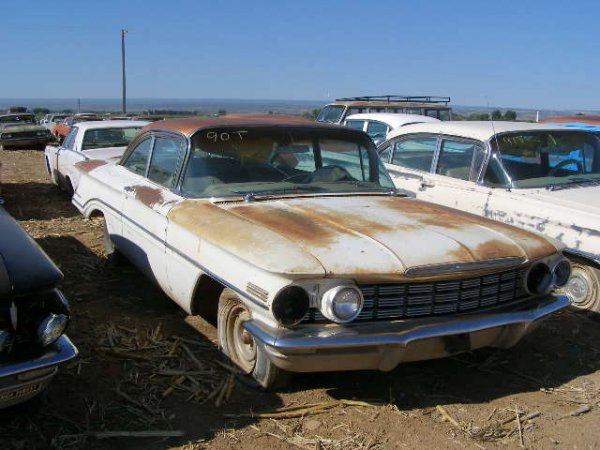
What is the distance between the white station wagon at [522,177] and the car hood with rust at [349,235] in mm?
1311

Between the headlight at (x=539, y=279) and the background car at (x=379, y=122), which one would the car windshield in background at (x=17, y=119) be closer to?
the background car at (x=379, y=122)

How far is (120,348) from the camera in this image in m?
3.99

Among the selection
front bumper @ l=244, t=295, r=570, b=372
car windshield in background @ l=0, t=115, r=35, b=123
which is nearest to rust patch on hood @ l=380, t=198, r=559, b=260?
front bumper @ l=244, t=295, r=570, b=372

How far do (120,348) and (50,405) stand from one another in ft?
2.59

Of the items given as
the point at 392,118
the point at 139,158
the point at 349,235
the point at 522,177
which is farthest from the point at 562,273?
the point at 392,118

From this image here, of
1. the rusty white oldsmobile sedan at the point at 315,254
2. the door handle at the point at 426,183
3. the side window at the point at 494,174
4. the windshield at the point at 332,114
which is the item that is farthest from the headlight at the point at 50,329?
the windshield at the point at 332,114

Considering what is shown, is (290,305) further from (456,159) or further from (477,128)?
(477,128)

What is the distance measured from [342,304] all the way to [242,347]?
0.90 metres

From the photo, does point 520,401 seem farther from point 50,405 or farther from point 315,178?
point 50,405

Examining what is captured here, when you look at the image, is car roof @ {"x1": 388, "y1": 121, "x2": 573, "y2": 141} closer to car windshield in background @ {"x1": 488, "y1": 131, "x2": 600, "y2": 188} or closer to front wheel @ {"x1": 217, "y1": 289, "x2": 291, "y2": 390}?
car windshield in background @ {"x1": 488, "y1": 131, "x2": 600, "y2": 188}

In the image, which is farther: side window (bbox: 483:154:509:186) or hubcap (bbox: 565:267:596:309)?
side window (bbox: 483:154:509:186)

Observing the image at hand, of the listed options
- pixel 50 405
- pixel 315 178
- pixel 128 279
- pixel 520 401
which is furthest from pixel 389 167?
pixel 50 405

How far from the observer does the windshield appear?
13078 mm

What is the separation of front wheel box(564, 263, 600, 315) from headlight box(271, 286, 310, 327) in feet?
9.87
